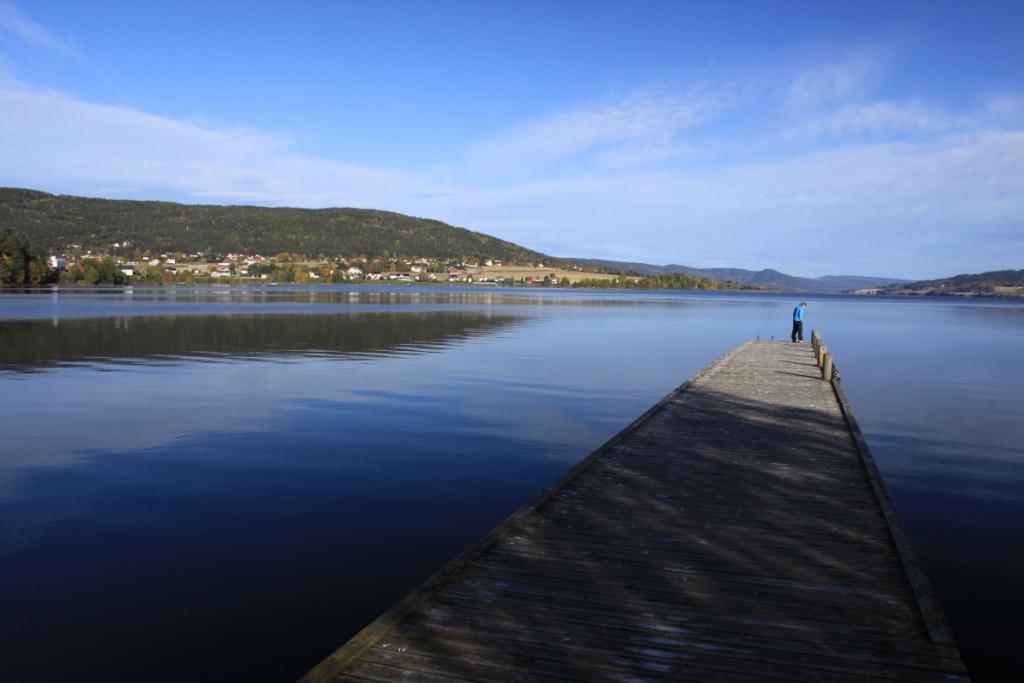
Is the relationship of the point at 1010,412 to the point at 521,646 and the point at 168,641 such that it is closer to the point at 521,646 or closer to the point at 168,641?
the point at 521,646

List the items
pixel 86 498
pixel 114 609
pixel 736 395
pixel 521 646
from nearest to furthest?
pixel 521 646 → pixel 114 609 → pixel 86 498 → pixel 736 395

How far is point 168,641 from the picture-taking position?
21.4 feet

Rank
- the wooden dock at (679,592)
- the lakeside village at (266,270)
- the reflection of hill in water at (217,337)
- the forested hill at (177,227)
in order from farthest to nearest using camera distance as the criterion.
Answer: the forested hill at (177,227) < the lakeside village at (266,270) < the reflection of hill in water at (217,337) < the wooden dock at (679,592)

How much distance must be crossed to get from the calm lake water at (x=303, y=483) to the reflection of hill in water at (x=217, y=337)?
530 millimetres

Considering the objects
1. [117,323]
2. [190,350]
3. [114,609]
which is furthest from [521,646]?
[117,323]

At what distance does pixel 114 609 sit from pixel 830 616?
6.31m

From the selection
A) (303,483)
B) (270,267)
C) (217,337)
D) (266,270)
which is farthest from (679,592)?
(270,267)

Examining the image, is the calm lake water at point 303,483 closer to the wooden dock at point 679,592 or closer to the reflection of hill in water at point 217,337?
the reflection of hill in water at point 217,337

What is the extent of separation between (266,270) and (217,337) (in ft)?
431

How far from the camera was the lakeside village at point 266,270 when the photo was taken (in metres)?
129

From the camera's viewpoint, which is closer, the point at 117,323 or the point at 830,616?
the point at 830,616

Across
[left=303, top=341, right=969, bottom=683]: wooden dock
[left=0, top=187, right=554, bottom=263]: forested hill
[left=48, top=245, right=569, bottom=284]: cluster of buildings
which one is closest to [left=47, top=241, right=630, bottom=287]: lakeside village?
[left=48, top=245, right=569, bottom=284]: cluster of buildings

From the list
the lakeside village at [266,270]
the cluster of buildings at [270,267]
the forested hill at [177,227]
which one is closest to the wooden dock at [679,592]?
the lakeside village at [266,270]

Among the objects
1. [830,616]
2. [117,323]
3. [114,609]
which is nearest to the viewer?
[830,616]
